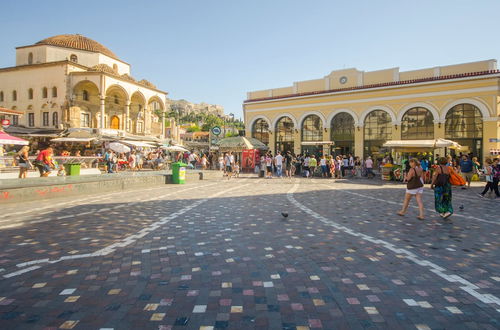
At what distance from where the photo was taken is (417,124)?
2525 centimetres

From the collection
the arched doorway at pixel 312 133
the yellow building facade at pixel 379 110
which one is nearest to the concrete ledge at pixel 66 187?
the yellow building facade at pixel 379 110

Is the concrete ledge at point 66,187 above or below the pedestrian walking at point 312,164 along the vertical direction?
below

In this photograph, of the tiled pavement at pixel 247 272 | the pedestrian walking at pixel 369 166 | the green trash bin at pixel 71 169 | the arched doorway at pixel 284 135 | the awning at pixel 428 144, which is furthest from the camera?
the arched doorway at pixel 284 135

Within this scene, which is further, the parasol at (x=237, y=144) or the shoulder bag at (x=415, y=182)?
the parasol at (x=237, y=144)

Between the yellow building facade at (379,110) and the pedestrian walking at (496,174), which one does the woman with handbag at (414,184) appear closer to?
the pedestrian walking at (496,174)

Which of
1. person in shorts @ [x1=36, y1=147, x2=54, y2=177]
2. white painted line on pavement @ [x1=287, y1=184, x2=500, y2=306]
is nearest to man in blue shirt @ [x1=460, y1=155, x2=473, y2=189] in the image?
white painted line on pavement @ [x1=287, y1=184, x2=500, y2=306]

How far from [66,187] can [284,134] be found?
77.1 feet

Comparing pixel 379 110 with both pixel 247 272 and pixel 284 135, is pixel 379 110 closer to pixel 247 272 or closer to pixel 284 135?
pixel 284 135

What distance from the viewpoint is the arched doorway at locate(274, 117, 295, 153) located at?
3181cm

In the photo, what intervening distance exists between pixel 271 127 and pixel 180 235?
89.0 feet

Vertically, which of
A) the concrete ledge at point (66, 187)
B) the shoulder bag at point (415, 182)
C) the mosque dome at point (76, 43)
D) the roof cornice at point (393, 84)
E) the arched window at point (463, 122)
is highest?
the mosque dome at point (76, 43)

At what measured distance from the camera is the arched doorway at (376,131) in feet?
87.1

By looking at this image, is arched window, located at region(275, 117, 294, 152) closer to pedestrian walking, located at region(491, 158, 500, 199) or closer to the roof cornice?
the roof cornice

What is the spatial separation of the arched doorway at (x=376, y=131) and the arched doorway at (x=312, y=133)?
165 inches
